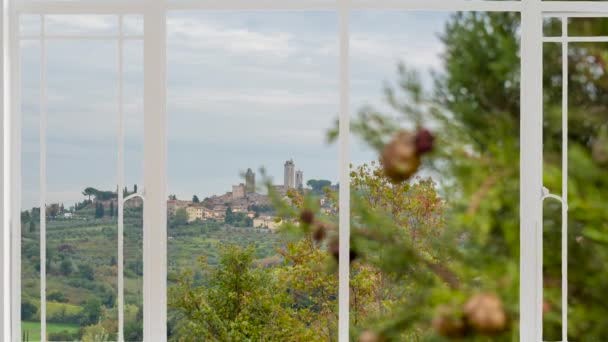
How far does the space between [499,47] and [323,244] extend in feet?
4.48

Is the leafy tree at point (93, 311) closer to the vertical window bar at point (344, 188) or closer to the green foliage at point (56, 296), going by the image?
the green foliage at point (56, 296)

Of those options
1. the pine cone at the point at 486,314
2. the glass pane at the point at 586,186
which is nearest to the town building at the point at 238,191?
the pine cone at the point at 486,314

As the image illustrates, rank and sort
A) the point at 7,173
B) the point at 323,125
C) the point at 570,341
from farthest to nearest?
the point at 323,125 < the point at 570,341 < the point at 7,173

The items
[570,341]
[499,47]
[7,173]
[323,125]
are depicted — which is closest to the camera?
[7,173]

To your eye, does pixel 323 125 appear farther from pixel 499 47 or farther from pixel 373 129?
pixel 499 47

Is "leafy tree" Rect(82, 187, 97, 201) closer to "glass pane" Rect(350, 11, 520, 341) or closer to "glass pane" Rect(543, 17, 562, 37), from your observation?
"glass pane" Rect(350, 11, 520, 341)

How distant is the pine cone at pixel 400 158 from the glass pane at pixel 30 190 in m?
1.60

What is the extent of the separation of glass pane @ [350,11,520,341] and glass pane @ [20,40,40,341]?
1.43 metres

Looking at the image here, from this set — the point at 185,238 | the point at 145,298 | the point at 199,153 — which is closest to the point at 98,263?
the point at 145,298

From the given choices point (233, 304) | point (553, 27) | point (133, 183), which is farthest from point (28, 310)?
point (553, 27)

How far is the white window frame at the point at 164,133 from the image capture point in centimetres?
224

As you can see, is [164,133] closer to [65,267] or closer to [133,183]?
[133,183]

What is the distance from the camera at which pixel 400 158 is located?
9.73ft

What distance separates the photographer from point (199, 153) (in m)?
2.75
